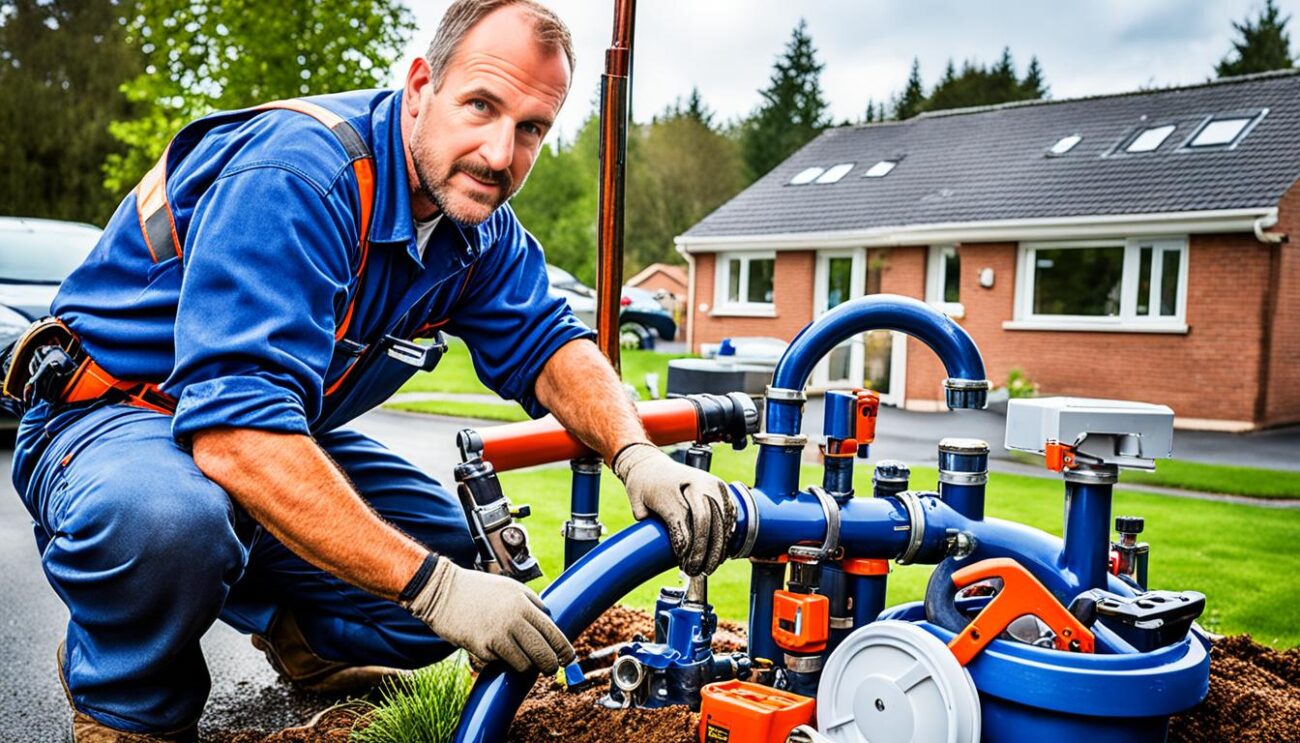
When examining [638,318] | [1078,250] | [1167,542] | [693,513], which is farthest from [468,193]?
[638,318]

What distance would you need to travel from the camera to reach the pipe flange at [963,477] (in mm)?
1813

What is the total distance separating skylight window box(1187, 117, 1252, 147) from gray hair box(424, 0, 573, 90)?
47.9 ft

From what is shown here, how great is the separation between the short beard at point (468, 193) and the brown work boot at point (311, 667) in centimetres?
116

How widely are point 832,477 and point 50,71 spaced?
3321cm

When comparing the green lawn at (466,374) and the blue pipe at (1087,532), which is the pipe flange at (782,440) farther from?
the green lawn at (466,374)

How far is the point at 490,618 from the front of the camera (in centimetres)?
153

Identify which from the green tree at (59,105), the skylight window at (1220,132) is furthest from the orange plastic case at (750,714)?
the green tree at (59,105)

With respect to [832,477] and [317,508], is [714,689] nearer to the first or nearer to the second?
[832,477]

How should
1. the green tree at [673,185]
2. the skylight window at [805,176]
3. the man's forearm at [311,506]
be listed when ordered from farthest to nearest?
the green tree at [673,185], the skylight window at [805,176], the man's forearm at [311,506]

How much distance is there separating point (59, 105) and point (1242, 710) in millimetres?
31861

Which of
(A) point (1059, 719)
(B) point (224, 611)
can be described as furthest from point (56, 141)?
(A) point (1059, 719)

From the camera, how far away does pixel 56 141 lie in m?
27.2

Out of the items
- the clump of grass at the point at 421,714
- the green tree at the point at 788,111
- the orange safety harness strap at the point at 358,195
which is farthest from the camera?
the green tree at the point at 788,111

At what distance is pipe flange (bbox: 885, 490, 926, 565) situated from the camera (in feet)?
5.77
